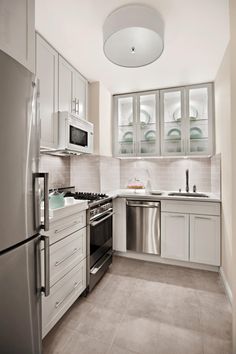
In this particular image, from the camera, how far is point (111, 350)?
1.38m

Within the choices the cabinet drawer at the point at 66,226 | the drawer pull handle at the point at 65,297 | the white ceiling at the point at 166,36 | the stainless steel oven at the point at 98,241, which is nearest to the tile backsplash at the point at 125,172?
the stainless steel oven at the point at 98,241

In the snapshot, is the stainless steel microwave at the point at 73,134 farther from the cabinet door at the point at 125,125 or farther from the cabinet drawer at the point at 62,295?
the cabinet drawer at the point at 62,295

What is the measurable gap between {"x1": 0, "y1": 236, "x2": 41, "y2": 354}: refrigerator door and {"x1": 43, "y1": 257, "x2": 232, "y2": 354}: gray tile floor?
0.49m

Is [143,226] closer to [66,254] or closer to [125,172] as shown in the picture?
[125,172]

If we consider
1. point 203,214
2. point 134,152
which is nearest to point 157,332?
point 203,214

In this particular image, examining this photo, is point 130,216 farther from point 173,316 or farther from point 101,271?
point 173,316

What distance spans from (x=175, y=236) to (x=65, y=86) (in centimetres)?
235

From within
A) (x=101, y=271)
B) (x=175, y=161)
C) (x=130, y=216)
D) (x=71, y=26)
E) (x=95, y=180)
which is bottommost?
(x=101, y=271)

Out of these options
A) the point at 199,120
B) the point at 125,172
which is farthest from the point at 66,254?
the point at 199,120

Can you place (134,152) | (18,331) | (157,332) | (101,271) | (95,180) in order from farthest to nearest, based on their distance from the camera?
(134,152) < (95,180) < (101,271) < (157,332) < (18,331)

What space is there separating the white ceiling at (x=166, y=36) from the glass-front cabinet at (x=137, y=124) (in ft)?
1.41

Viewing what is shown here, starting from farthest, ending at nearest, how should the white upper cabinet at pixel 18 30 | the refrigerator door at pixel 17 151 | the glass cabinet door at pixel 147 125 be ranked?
the glass cabinet door at pixel 147 125
the white upper cabinet at pixel 18 30
the refrigerator door at pixel 17 151

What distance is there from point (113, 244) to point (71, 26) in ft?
8.77

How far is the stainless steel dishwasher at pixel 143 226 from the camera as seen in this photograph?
2.74 meters
